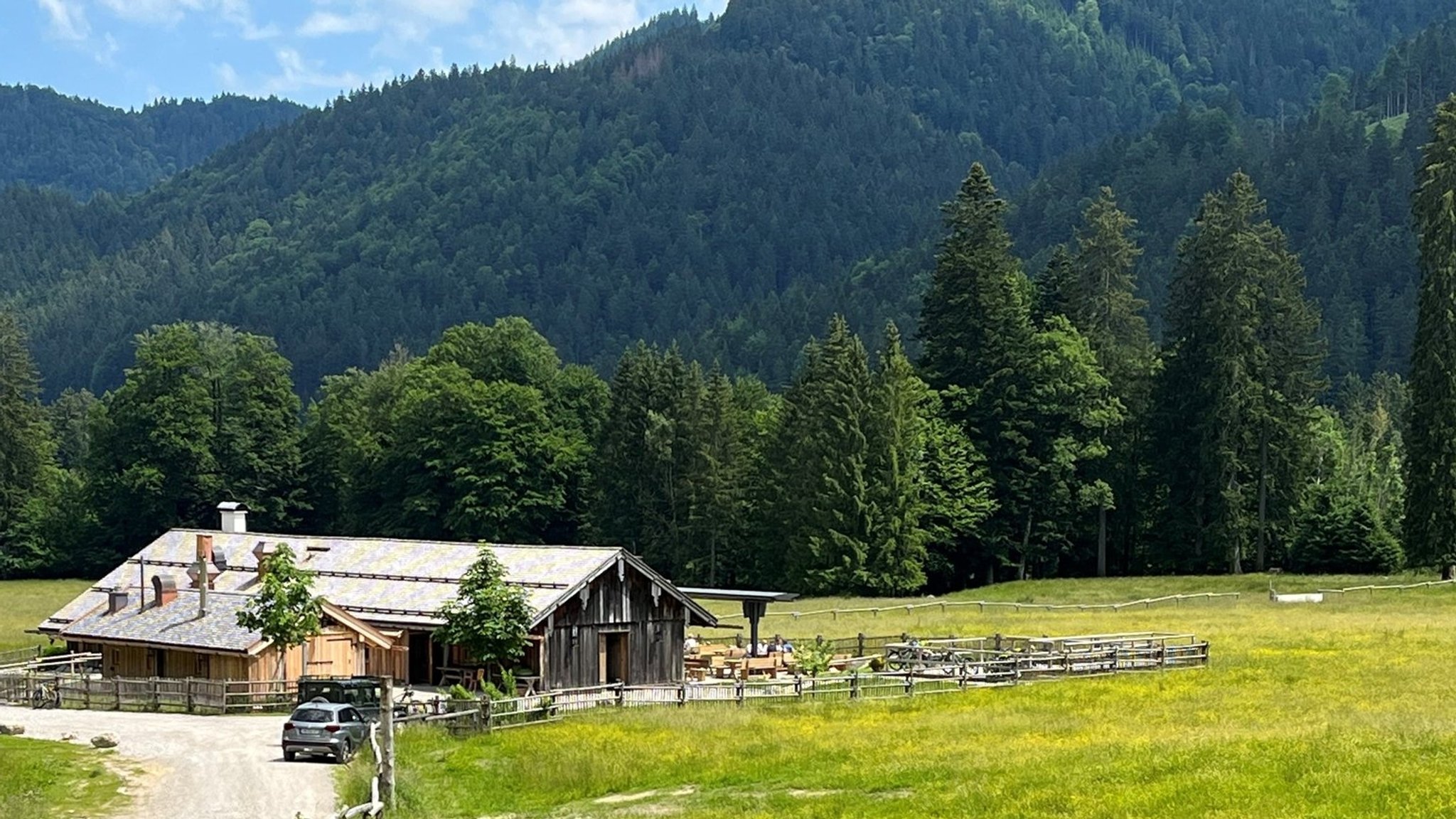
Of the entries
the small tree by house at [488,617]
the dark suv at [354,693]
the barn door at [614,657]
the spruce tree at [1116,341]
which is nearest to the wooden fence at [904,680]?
the dark suv at [354,693]

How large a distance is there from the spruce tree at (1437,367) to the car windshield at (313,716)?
57.0 metres

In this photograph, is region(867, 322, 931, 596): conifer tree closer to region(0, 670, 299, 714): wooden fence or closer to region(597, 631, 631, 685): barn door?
region(597, 631, 631, 685): barn door

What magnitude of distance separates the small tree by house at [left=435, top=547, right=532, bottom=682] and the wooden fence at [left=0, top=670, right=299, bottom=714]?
4.98 m

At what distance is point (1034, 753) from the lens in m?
37.0

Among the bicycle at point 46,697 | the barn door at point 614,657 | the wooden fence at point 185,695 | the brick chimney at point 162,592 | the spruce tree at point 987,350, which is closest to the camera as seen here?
the wooden fence at point 185,695

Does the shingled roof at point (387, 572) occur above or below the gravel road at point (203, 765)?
above

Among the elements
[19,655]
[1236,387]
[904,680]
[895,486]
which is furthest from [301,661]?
[1236,387]

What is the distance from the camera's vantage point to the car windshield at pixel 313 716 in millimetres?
42438

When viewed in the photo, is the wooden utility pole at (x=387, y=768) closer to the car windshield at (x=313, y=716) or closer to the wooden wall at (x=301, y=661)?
the car windshield at (x=313, y=716)

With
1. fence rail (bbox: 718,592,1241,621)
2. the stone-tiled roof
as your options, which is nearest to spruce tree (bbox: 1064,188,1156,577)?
fence rail (bbox: 718,592,1241,621)

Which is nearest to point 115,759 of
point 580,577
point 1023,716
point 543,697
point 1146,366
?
point 543,697

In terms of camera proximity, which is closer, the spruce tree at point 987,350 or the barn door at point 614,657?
the barn door at point 614,657

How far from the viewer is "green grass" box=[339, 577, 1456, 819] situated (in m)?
30.0

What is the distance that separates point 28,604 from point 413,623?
180ft
